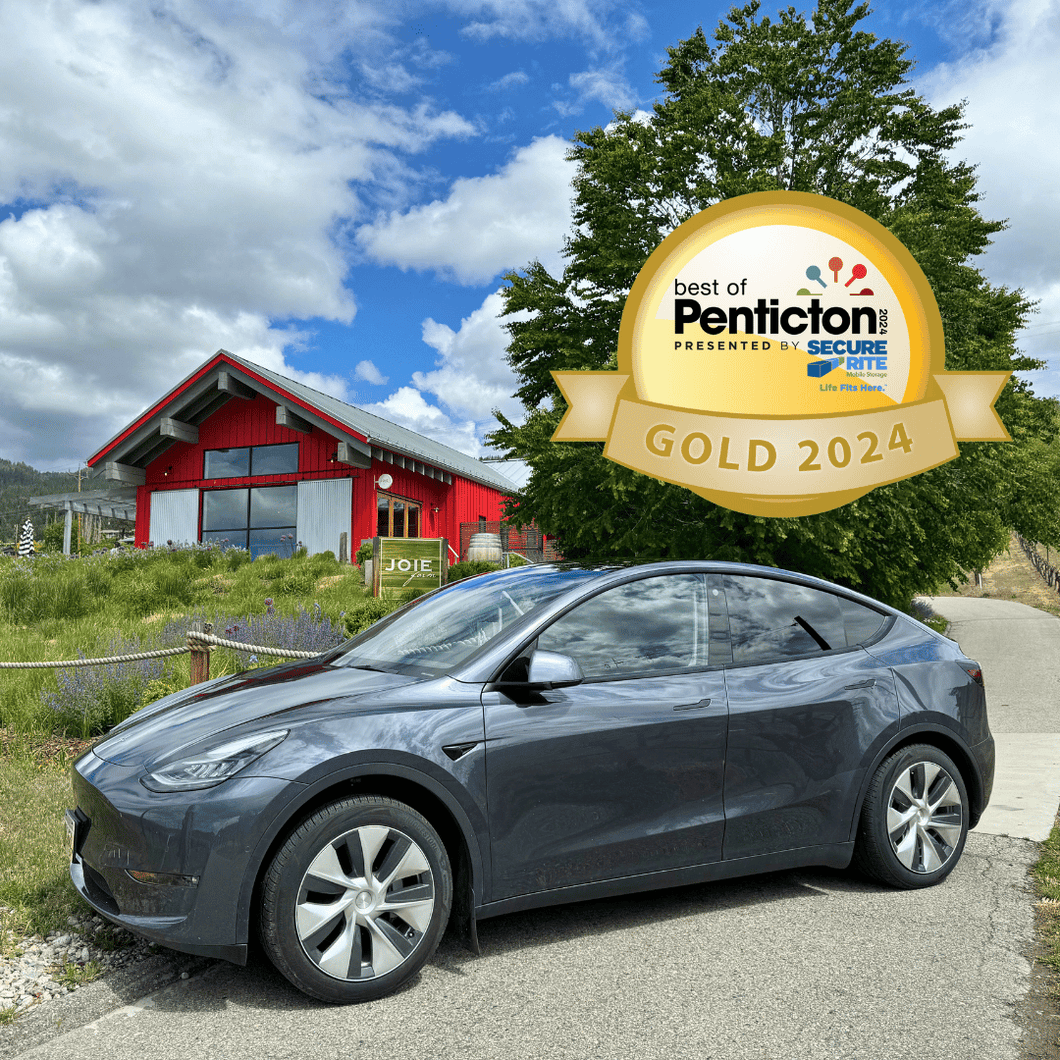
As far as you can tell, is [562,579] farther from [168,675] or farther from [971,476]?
[971,476]

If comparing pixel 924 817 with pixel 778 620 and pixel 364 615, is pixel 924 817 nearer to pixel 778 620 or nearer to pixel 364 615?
pixel 778 620

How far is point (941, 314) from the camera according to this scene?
12.8 meters

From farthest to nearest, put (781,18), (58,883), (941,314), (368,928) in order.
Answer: (781,18), (941,314), (58,883), (368,928)

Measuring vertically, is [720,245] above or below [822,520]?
above

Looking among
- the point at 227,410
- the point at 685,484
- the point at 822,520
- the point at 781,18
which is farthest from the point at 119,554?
the point at 781,18

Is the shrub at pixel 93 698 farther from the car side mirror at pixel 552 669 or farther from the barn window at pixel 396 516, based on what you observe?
the barn window at pixel 396 516

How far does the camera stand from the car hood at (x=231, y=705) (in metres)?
3.40

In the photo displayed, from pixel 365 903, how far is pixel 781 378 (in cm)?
919

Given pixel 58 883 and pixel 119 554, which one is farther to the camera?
pixel 119 554

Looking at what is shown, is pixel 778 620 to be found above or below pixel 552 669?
above

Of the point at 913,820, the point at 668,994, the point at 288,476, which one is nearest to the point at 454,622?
the point at 668,994

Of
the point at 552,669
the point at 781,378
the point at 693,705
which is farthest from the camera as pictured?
the point at 781,378

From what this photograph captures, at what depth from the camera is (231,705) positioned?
3590 mm

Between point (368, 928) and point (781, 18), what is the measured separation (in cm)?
1767
